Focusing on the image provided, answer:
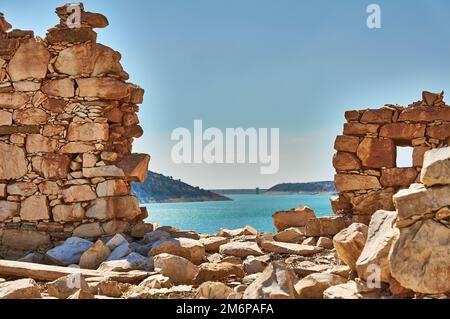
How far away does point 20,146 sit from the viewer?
1014 centimetres

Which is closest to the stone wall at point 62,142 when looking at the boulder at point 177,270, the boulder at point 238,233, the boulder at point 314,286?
the boulder at point 238,233

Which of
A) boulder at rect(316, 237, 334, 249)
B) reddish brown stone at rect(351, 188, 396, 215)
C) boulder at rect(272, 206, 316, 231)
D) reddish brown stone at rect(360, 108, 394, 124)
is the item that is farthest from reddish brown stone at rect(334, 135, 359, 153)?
boulder at rect(316, 237, 334, 249)

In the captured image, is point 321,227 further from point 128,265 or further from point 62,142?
point 62,142

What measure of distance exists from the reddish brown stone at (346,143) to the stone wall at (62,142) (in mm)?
4011

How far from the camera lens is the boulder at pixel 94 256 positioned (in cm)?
812

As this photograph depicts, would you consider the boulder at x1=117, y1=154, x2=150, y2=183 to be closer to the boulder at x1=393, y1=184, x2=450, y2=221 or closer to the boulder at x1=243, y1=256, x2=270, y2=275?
the boulder at x1=243, y1=256, x2=270, y2=275

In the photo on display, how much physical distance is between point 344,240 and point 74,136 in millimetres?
6044

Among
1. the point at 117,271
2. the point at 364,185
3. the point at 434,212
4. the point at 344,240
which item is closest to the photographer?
the point at 434,212

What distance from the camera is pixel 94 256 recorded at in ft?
26.9

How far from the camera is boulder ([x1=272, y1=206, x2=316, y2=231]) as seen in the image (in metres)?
11.6

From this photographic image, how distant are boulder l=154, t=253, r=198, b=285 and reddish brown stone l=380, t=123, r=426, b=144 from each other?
18.3 ft

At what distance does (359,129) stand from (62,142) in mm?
5986
